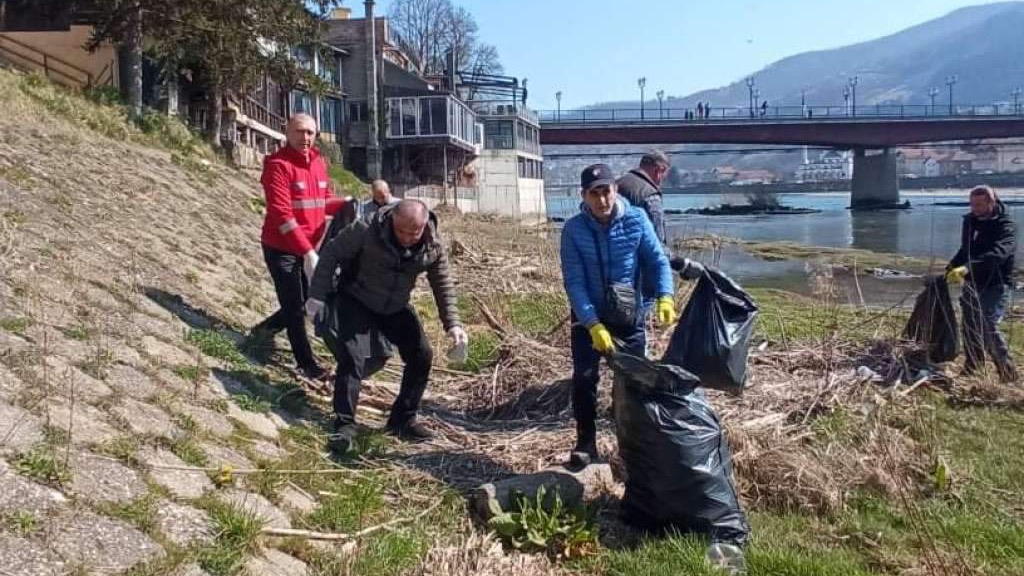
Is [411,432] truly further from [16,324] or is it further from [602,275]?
[16,324]

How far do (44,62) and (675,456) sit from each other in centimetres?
2246

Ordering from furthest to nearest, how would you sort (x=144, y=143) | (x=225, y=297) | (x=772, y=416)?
1. (x=144, y=143)
2. (x=225, y=297)
3. (x=772, y=416)

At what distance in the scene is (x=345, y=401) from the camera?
17.2 feet

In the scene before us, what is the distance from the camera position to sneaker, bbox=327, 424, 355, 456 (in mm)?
4902

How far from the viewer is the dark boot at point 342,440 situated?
4902 millimetres

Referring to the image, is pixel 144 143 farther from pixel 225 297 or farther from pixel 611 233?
pixel 611 233

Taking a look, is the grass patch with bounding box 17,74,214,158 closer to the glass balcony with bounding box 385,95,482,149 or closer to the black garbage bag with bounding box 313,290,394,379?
the black garbage bag with bounding box 313,290,394,379

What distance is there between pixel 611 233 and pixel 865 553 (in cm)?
204

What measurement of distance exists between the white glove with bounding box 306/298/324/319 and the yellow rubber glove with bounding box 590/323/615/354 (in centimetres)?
166

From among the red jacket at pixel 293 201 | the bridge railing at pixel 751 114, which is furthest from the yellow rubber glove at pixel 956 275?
the bridge railing at pixel 751 114

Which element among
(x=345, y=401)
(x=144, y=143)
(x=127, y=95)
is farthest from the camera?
(x=127, y=95)

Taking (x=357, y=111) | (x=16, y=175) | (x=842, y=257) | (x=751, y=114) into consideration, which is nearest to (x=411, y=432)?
(x=16, y=175)

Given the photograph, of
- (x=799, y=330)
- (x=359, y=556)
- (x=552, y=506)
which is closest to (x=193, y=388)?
(x=359, y=556)

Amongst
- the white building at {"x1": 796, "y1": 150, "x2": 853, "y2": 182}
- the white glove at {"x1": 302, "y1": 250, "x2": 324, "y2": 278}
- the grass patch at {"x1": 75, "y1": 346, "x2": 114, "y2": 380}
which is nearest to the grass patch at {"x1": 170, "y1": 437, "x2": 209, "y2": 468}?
the grass patch at {"x1": 75, "y1": 346, "x2": 114, "y2": 380}
